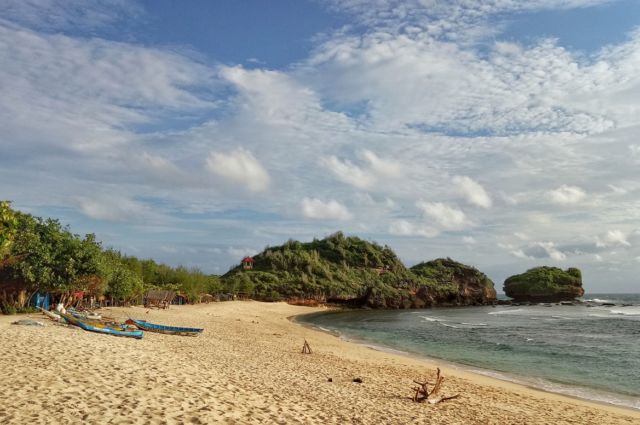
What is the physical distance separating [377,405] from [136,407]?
272 inches

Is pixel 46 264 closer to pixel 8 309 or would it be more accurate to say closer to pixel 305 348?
pixel 8 309

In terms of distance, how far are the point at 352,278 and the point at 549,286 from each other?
6168cm

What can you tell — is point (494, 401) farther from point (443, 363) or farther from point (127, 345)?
point (127, 345)

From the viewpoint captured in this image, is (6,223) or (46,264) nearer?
(6,223)

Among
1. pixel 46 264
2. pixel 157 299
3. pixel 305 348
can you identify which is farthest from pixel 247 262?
pixel 305 348

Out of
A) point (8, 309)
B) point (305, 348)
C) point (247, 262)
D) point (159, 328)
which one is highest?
point (247, 262)

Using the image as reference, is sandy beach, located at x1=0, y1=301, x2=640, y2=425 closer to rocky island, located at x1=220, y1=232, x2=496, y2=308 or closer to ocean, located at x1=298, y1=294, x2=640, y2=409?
ocean, located at x1=298, y1=294, x2=640, y2=409

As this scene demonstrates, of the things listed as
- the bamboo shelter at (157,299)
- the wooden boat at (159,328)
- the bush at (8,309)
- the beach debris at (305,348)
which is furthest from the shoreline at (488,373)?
the bamboo shelter at (157,299)

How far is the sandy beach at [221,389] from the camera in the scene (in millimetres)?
9680

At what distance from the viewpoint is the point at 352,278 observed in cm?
10306

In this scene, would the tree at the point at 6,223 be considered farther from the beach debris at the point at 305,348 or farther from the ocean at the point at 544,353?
the ocean at the point at 544,353

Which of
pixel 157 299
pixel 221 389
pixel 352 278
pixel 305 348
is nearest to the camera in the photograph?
pixel 221 389

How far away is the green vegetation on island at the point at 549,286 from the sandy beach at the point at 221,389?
395ft

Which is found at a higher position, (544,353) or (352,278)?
(352,278)
